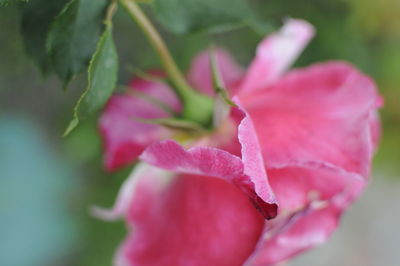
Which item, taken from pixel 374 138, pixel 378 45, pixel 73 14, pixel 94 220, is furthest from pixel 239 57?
pixel 73 14

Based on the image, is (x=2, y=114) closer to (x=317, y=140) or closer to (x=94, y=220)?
(x=94, y=220)

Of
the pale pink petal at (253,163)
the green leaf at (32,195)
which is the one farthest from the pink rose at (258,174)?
the green leaf at (32,195)

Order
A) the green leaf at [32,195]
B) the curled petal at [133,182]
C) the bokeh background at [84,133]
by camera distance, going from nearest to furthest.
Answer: the curled petal at [133,182], the bokeh background at [84,133], the green leaf at [32,195]

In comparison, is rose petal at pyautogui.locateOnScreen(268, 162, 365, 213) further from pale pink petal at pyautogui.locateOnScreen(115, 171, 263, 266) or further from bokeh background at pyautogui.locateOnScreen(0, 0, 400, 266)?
bokeh background at pyautogui.locateOnScreen(0, 0, 400, 266)

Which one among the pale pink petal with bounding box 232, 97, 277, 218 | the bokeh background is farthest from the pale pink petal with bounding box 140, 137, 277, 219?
the bokeh background

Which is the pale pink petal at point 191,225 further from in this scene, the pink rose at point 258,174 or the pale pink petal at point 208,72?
the pale pink petal at point 208,72

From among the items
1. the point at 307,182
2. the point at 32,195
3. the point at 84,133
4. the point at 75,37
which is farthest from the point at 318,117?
the point at 32,195
